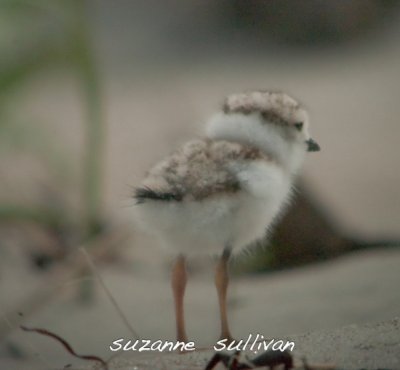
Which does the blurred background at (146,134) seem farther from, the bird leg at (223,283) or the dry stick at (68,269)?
the bird leg at (223,283)

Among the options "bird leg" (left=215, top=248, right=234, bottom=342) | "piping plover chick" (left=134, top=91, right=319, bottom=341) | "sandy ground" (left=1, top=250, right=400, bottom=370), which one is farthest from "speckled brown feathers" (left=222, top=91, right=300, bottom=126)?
"sandy ground" (left=1, top=250, right=400, bottom=370)

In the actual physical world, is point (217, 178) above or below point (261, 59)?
above

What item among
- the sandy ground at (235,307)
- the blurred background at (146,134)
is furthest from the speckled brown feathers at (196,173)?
the sandy ground at (235,307)

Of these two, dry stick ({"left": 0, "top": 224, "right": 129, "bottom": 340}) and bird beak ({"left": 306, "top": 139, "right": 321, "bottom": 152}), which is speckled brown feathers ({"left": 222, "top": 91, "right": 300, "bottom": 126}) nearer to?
bird beak ({"left": 306, "top": 139, "right": 321, "bottom": 152})

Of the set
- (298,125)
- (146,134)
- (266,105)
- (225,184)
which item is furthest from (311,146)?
(146,134)

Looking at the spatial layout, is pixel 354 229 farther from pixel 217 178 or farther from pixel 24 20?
pixel 217 178

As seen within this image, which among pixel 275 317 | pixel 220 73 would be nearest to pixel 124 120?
pixel 220 73

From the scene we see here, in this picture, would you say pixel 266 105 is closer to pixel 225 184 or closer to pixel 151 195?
pixel 225 184
